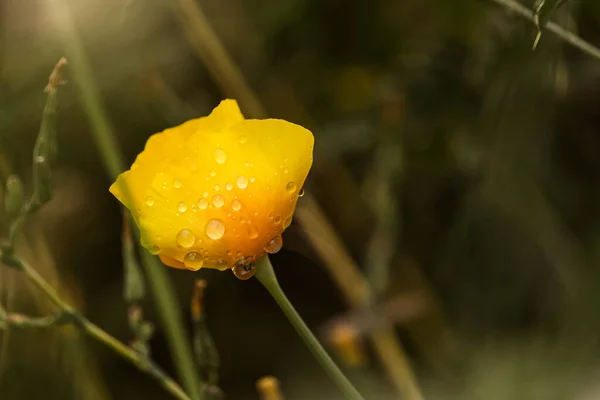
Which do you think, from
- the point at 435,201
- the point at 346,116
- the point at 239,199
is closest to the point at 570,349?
the point at 435,201

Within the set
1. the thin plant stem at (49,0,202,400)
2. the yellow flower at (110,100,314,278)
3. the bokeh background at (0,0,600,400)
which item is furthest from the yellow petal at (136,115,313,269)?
the bokeh background at (0,0,600,400)

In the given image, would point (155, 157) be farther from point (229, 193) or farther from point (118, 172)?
point (118, 172)

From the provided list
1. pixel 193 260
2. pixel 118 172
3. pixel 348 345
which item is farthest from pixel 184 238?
pixel 348 345

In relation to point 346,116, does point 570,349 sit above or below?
below

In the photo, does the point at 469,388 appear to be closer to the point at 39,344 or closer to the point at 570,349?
the point at 570,349

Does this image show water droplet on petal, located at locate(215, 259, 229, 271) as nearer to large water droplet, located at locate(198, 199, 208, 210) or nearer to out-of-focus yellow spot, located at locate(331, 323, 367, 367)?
large water droplet, located at locate(198, 199, 208, 210)

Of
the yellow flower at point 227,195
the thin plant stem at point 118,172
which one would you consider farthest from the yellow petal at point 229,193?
the thin plant stem at point 118,172

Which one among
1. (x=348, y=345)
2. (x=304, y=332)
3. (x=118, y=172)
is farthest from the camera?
(x=348, y=345)
